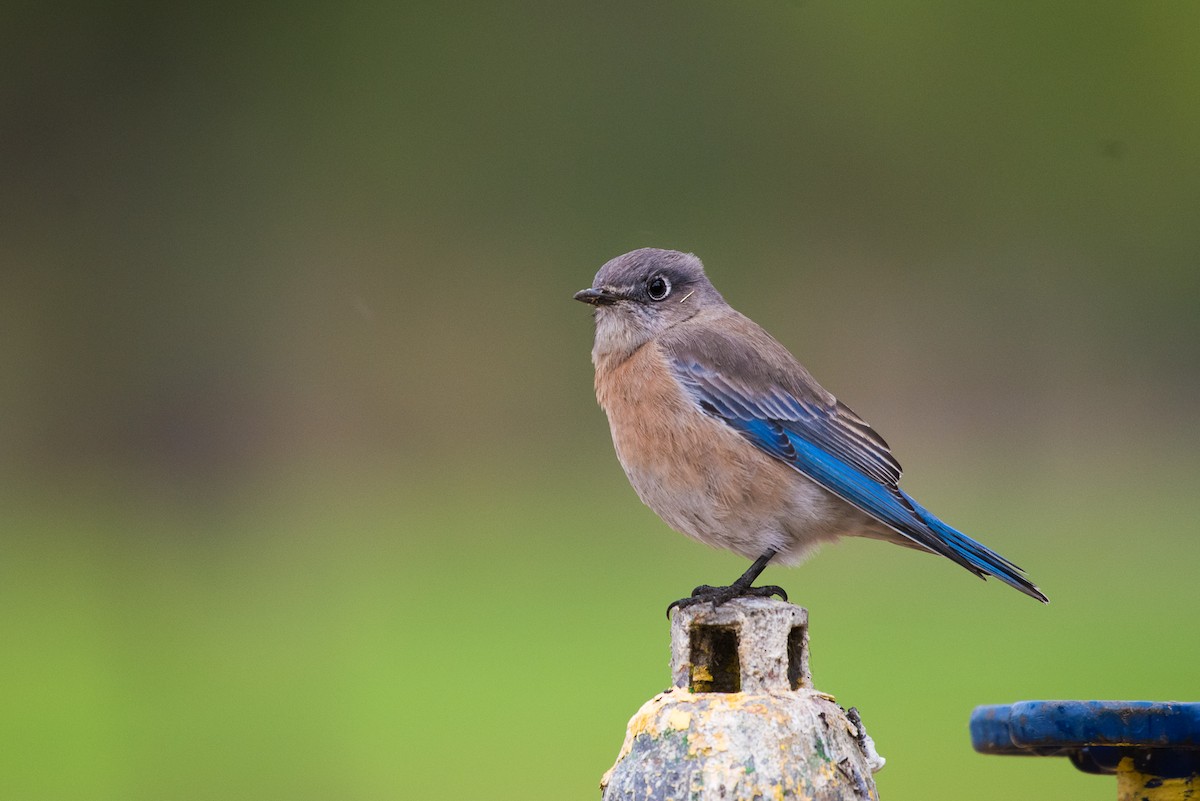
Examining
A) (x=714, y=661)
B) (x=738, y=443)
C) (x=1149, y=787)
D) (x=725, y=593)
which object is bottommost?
(x=1149, y=787)

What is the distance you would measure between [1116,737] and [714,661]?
0.68 meters

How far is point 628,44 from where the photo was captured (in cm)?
1397

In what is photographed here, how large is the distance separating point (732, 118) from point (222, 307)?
→ 5512 millimetres

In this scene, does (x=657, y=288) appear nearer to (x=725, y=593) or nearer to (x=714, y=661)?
(x=725, y=593)

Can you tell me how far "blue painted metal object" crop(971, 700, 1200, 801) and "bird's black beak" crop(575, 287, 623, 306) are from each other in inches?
70.9

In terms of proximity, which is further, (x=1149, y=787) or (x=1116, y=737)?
(x=1149, y=787)

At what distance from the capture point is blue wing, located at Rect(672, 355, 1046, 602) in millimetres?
3422

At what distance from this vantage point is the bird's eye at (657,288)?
4.03 metres

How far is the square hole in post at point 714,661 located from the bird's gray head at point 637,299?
1.45m

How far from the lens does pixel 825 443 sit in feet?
12.2

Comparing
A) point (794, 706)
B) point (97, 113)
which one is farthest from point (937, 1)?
point (794, 706)

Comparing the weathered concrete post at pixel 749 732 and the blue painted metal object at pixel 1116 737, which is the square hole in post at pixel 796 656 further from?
the blue painted metal object at pixel 1116 737

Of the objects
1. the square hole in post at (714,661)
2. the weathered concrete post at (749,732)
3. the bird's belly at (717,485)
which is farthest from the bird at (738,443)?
the weathered concrete post at (749,732)

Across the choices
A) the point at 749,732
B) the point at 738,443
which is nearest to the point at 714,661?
the point at 749,732
